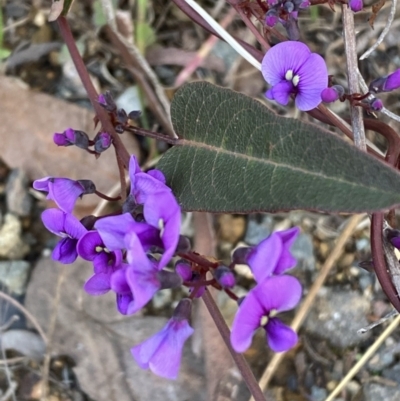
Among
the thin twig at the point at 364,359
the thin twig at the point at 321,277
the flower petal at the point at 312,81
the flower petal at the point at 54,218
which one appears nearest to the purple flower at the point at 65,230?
the flower petal at the point at 54,218

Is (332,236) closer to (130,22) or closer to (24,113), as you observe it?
(130,22)

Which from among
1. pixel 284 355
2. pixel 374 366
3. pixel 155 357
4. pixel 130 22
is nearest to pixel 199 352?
pixel 284 355

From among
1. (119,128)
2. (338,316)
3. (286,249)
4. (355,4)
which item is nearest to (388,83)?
(355,4)

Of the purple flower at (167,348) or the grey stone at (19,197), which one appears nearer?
the purple flower at (167,348)

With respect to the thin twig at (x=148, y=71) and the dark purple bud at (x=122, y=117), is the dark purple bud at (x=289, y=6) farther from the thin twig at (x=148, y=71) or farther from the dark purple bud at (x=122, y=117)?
the thin twig at (x=148, y=71)

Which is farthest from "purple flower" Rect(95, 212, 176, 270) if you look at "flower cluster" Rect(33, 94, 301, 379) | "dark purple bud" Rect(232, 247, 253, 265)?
"dark purple bud" Rect(232, 247, 253, 265)

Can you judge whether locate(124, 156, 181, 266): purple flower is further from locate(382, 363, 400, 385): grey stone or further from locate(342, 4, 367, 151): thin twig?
locate(382, 363, 400, 385): grey stone
